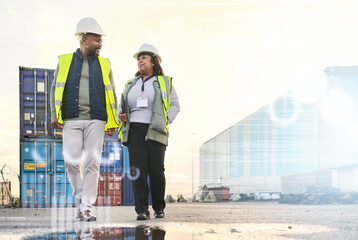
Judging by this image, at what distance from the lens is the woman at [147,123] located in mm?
5926

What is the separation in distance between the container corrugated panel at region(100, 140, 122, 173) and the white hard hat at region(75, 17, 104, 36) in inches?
436

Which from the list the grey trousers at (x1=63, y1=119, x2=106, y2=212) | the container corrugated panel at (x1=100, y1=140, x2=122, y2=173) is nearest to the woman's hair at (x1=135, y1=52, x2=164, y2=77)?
the grey trousers at (x1=63, y1=119, x2=106, y2=212)

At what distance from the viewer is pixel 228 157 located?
3891 cm

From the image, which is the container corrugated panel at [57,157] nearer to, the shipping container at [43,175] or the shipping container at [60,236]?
the shipping container at [43,175]

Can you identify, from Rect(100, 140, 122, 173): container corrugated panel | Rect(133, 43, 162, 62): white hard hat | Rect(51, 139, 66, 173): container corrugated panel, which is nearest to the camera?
Rect(133, 43, 162, 62): white hard hat

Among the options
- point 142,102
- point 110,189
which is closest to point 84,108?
point 142,102

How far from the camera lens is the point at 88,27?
18.6ft

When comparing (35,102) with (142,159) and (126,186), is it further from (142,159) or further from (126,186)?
(142,159)

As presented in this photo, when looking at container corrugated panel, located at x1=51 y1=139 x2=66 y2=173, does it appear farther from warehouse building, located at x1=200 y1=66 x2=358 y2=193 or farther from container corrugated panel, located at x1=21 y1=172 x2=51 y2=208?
warehouse building, located at x1=200 y1=66 x2=358 y2=193

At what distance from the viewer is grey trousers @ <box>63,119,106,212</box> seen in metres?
5.66

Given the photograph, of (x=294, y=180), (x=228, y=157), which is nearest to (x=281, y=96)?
(x=228, y=157)

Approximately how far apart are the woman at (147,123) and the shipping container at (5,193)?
11.3 meters

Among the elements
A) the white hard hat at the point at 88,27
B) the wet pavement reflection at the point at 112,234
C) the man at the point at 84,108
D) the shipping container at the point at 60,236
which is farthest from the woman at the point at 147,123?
the shipping container at the point at 60,236

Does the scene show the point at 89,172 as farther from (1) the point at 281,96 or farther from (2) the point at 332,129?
(1) the point at 281,96
